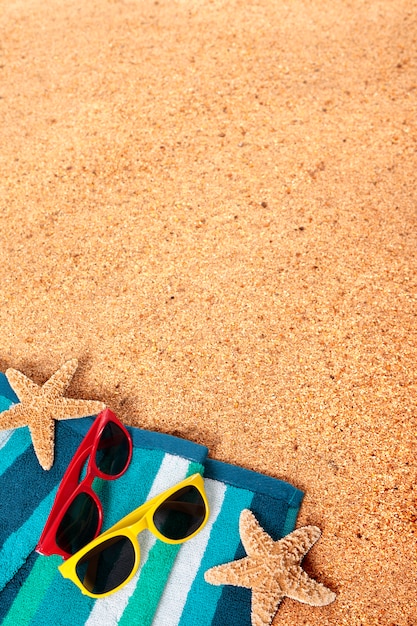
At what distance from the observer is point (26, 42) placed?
477 cm

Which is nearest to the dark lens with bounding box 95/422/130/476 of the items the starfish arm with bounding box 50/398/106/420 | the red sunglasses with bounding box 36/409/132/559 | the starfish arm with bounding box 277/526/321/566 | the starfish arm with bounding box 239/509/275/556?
the red sunglasses with bounding box 36/409/132/559

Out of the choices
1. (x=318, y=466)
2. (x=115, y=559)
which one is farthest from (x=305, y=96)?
(x=115, y=559)

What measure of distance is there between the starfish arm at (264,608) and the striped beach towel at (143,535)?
0.07 m

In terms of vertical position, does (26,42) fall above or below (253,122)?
above

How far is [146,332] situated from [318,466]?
3.68 ft

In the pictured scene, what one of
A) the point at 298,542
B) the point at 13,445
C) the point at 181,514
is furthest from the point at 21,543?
the point at 298,542

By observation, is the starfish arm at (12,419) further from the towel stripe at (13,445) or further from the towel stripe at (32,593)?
the towel stripe at (32,593)

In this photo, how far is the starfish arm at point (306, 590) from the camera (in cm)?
214

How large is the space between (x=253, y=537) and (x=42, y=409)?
1118 mm

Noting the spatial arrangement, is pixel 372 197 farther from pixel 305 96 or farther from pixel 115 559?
pixel 115 559

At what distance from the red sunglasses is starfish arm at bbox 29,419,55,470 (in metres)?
0.15

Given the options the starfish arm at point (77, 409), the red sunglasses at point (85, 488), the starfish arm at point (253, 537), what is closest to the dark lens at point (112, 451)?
the red sunglasses at point (85, 488)

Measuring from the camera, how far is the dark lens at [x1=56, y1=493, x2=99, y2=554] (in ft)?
7.28

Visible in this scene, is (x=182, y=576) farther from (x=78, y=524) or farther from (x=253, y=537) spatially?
(x=78, y=524)
